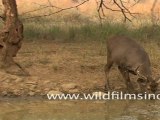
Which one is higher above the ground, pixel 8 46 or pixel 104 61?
pixel 8 46

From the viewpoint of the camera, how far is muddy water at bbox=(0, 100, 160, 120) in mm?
10523

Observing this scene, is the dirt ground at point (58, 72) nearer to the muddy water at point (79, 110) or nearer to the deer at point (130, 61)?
the deer at point (130, 61)

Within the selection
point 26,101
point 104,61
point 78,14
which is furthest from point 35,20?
point 26,101

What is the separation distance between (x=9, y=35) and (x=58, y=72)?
5.58ft

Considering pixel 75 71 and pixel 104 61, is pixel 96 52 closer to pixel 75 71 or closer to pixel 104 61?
pixel 104 61

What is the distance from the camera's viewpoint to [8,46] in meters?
13.3

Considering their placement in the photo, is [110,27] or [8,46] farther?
[110,27]

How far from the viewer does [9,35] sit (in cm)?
1322

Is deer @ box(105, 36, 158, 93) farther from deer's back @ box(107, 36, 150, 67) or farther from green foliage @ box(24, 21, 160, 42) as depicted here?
green foliage @ box(24, 21, 160, 42)

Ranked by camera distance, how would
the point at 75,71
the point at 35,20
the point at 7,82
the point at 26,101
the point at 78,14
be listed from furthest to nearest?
the point at 78,14, the point at 35,20, the point at 75,71, the point at 7,82, the point at 26,101

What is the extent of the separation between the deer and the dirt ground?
49cm

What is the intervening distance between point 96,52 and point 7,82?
4.59 metres

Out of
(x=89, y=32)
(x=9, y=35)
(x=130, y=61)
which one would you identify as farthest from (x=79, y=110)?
(x=89, y=32)

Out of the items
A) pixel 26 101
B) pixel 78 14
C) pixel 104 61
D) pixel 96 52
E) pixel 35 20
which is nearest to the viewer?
pixel 26 101
